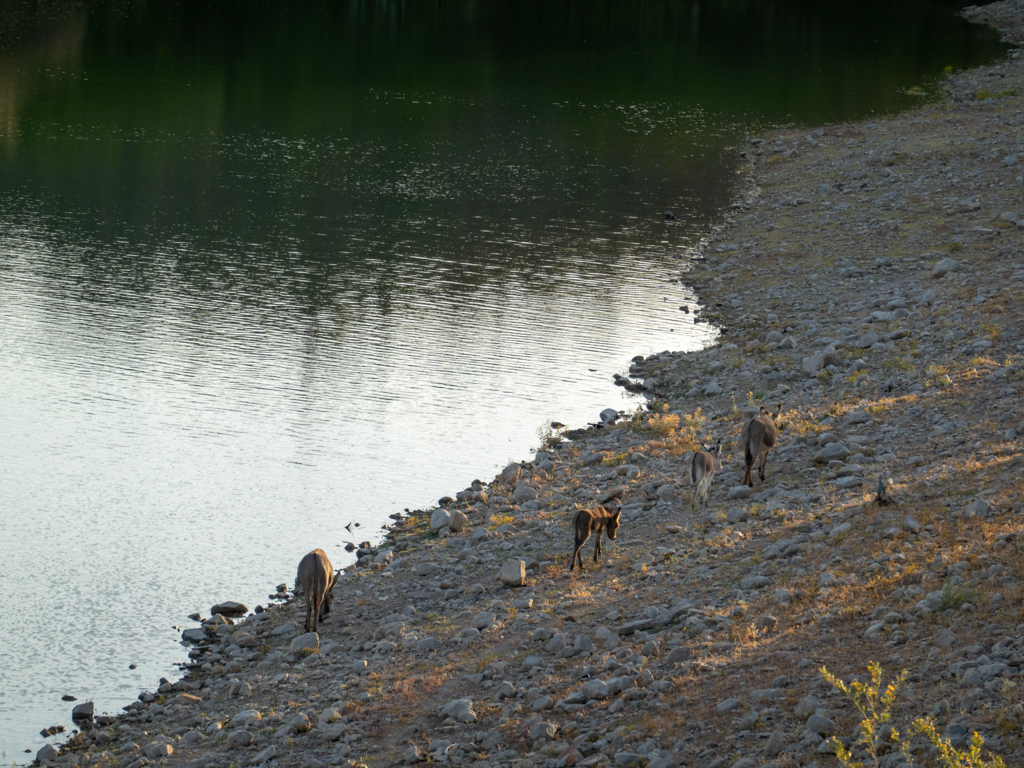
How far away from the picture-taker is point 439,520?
A: 1820 cm

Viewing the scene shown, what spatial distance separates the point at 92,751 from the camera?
12812 millimetres

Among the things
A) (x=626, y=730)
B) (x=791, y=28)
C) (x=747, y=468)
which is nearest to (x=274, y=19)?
(x=791, y=28)

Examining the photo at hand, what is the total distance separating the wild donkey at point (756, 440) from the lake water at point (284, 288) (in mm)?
5494

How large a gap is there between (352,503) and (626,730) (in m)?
10.1

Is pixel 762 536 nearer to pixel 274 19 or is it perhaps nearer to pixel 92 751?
pixel 92 751

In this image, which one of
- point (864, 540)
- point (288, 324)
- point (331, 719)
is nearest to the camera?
point (331, 719)

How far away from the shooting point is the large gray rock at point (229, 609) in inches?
638

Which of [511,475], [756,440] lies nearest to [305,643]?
[511,475]

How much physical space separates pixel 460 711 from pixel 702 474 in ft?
19.9

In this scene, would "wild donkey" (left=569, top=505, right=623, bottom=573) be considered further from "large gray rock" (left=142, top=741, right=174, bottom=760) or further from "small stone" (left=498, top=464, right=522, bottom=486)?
"large gray rock" (left=142, top=741, right=174, bottom=760)

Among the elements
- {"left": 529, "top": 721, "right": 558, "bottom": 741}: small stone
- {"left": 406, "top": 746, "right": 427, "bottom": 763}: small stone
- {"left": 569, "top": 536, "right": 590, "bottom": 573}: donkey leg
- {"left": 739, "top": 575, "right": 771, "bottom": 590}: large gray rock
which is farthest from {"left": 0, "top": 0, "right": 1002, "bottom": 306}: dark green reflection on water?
A: {"left": 529, "top": 721, "right": 558, "bottom": 741}: small stone

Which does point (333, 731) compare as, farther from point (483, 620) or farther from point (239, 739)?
point (483, 620)

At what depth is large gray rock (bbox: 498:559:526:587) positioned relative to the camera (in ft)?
50.1

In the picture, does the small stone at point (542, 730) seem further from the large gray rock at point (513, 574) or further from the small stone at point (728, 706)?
the large gray rock at point (513, 574)
